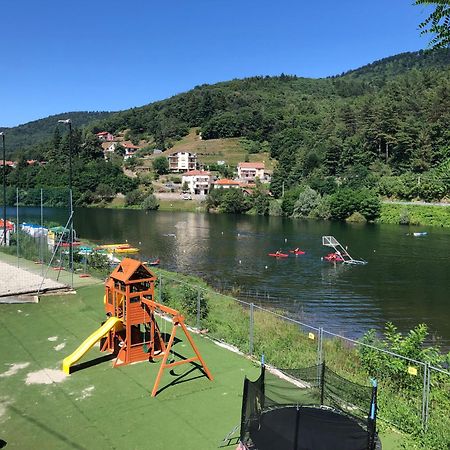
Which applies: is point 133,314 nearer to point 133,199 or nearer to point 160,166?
point 133,199

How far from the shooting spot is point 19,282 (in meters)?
22.2

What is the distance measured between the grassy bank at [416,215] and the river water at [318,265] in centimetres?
469

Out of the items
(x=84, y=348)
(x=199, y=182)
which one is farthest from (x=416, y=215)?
(x=84, y=348)

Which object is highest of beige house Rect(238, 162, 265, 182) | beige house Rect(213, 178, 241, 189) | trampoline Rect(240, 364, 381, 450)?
beige house Rect(238, 162, 265, 182)

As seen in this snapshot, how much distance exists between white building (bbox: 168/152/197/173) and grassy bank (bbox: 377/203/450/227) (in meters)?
75.9

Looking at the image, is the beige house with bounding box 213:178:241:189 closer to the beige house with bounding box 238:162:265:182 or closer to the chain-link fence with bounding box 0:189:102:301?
the beige house with bounding box 238:162:265:182

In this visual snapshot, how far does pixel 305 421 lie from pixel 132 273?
656 cm

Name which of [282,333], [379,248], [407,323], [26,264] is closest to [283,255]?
[379,248]

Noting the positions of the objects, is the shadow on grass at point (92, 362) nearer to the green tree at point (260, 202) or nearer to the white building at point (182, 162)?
the green tree at point (260, 202)

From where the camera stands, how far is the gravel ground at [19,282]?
804 inches

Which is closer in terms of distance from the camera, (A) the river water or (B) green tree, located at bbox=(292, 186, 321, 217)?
(A) the river water

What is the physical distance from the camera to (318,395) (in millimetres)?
10398

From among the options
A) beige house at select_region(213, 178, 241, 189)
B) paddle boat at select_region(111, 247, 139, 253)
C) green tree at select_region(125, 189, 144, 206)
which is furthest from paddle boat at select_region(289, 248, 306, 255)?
green tree at select_region(125, 189, 144, 206)

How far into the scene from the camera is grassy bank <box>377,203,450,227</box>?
75438 mm
